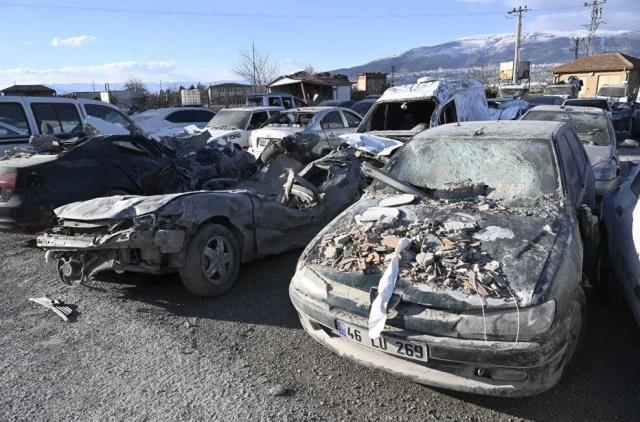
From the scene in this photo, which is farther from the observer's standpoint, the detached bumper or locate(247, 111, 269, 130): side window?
locate(247, 111, 269, 130): side window

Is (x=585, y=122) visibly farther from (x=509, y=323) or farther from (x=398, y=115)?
(x=509, y=323)

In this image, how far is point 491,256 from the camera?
3043 mm

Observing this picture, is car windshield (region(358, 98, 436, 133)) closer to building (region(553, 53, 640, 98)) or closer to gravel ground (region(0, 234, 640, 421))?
gravel ground (region(0, 234, 640, 421))

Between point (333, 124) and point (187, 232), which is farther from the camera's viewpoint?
point (333, 124)

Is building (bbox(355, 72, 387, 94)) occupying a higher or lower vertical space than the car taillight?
higher

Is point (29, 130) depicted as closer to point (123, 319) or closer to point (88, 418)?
point (123, 319)

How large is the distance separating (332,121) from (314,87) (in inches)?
986

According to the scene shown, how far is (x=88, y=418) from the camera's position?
298 cm

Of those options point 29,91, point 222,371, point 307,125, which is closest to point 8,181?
point 222,371

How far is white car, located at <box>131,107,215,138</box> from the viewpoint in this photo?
13578mm

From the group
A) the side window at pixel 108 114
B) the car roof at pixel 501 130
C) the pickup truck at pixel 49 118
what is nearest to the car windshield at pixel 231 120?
the side window at pixel 108 114

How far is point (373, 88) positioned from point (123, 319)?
131ft

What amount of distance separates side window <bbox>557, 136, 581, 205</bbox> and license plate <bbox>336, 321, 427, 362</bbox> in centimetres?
196

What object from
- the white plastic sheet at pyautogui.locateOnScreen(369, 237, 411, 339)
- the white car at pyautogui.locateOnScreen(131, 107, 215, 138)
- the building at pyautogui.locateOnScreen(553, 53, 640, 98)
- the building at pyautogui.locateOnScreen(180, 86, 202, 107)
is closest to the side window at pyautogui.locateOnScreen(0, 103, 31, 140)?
the white car at pyautogui.locateOnScreen(131, 107, 215, 138)
